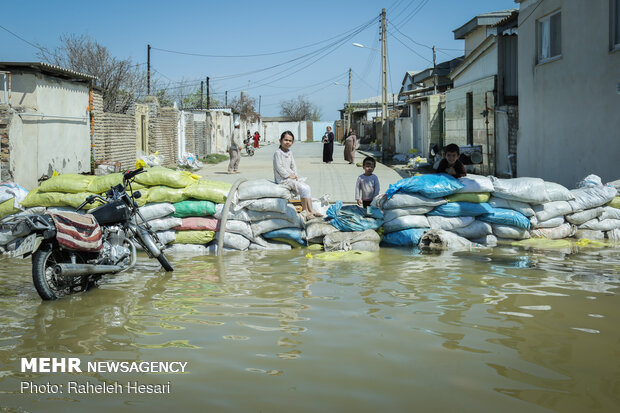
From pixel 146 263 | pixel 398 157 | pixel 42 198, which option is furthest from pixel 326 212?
pixel 398 157

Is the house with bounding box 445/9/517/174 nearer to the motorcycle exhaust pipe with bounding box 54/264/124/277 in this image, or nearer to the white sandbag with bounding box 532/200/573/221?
the white sandbag with bounding box 532/200/573/221

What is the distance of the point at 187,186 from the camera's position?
334 inches

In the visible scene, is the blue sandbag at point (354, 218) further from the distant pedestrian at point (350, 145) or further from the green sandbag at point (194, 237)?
the distant pedestrian at point (350, 145)

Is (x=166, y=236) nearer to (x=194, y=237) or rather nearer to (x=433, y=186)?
(x=194, y=237)

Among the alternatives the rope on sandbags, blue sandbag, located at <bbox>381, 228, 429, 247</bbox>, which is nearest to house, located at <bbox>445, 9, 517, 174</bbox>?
blue sandbag, located at <bbox>381, 228, 429, 247</bbox>

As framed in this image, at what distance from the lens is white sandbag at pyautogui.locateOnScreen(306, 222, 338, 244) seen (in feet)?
27.8

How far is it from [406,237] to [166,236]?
10.5 ft

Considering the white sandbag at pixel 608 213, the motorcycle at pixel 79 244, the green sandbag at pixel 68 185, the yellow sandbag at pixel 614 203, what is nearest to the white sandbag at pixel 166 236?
the green sandbag at pixel 68 185

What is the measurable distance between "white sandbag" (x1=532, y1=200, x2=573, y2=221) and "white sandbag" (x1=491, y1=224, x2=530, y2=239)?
322 mm

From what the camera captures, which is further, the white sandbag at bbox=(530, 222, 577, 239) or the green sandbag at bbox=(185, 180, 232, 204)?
the white sandbag at bbox=(530, 222, 577, 239)

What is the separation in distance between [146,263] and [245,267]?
1240 mm

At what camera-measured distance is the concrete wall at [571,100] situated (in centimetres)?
1145

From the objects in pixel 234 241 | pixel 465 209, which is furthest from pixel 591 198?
pixel 234 241

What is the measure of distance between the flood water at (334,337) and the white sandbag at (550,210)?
67.7 inches
